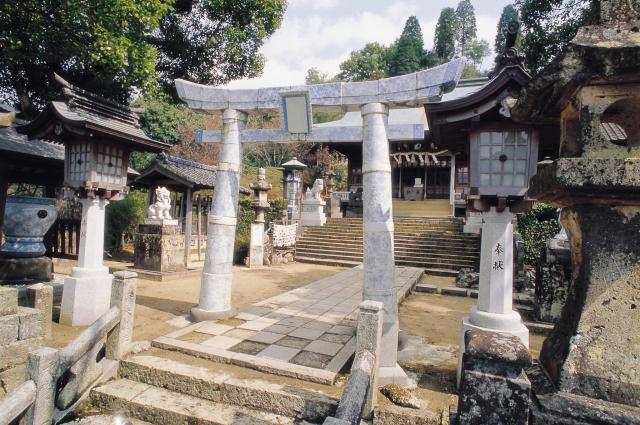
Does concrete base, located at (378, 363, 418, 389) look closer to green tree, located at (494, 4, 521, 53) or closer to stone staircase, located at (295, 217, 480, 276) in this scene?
stone staircase, located at (295, 217, 480, 276)

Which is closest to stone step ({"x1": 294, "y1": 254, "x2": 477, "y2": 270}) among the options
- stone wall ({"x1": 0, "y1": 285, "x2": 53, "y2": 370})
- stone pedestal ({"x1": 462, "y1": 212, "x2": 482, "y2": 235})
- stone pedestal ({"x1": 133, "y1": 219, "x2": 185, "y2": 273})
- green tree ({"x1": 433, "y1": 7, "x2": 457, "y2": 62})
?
stone pedestal ({"x1": 462, "y1": 212, "x2": 482, "y2": 235})

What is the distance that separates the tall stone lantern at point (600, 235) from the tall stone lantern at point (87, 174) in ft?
22.8

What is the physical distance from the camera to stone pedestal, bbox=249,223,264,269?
15.0 m

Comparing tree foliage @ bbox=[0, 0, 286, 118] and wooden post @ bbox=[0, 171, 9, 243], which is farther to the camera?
tree foliage @ bbox=[0, 0, 286, 118]

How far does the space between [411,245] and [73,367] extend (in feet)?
47.0

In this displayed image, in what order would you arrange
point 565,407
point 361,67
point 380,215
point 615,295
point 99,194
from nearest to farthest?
point 565,407 < point 615,295 < point 380,215 < point 99,194 < point 361,67

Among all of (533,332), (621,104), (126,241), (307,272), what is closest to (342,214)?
(307,272)

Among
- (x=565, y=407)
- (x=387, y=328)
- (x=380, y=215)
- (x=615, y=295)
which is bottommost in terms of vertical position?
(x=387, y=328)

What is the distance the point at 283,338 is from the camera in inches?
226

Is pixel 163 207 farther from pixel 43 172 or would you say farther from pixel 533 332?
pixel 533 332

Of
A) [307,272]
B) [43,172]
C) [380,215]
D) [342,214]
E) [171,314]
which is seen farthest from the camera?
[342,214]

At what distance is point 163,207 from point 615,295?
40.4ft

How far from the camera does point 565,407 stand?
6.57 feet

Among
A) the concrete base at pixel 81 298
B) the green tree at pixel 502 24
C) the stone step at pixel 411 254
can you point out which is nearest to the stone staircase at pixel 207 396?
the concrete base at pixel 81 298
